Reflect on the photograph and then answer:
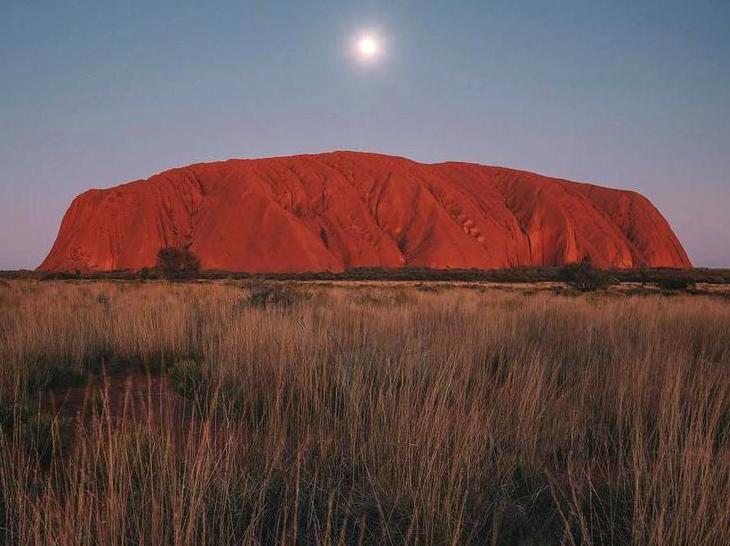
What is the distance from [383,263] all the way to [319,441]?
209 feet

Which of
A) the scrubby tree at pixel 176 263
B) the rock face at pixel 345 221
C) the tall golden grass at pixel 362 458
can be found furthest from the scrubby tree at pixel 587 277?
the rock face at pixel 345 221

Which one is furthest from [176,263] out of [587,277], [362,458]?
[362,458]

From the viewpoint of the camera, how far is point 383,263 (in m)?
66.3

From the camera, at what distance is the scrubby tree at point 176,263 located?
138 feet

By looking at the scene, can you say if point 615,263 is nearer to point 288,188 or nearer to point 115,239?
point 288,188

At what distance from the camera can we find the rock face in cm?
6531

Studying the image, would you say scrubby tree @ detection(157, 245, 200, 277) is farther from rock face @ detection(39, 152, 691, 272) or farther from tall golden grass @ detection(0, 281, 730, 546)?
tall golden grass @ detection(0, 281, 730, 546)

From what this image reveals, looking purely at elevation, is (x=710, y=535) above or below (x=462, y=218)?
below

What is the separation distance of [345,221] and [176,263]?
105ft

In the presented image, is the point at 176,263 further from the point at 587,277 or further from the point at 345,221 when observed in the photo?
the point at 587,277

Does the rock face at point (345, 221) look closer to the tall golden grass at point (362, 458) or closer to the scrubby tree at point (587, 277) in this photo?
the scrubby tree at point (587, 277)

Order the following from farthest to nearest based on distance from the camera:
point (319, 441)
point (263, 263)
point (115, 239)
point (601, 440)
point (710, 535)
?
point (115, 239) < point (263, 263) < point (601, 440) < point (319, 441) < point (710, 535)

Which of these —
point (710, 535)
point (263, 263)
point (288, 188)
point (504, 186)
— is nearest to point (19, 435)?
point (710, 535)

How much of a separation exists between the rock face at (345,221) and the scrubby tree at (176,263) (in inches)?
692
